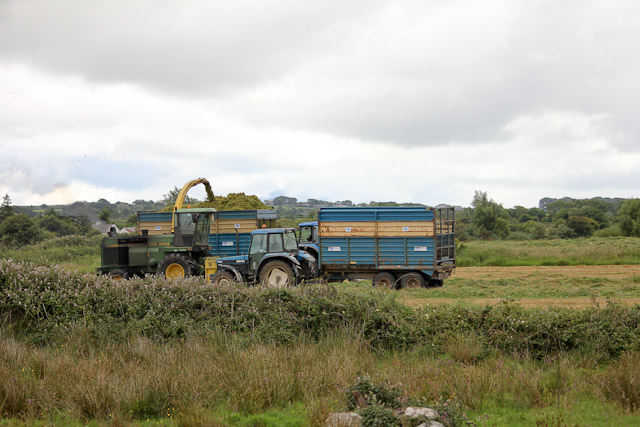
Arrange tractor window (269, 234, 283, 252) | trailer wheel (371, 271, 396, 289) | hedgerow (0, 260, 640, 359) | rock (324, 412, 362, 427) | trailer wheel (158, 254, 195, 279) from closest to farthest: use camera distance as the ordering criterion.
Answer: rock (324, 412, 362, 427)
hedgerow (0, 260, 640, 359)
tractor window (269, 234, 283, 252)
trailer wheel (371, 271, 396, 289)
trailer wheel (158, 254, 195, 279)

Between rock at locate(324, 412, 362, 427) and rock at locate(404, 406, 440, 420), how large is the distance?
575mm

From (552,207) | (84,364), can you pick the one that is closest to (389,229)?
(84,364)

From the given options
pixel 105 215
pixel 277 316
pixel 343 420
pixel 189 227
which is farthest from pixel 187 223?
pixel 105 215

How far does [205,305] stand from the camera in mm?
11586

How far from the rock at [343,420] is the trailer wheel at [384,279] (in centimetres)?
1149

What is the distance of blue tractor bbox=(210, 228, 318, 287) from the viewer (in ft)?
56.8

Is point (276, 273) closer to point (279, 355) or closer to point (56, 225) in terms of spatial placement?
point (279, 355)

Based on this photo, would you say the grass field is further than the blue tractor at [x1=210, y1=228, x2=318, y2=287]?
No

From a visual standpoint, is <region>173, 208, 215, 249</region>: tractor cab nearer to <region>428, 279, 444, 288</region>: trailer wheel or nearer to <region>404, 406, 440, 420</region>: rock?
<region>428, 279, 444, 288</region>: trailer wheel

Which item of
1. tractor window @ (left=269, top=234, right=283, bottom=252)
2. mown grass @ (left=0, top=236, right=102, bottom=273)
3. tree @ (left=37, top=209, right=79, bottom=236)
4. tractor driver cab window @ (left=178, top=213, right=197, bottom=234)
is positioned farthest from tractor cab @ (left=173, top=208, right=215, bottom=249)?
tree @ (left=37, top=209, right=79, bottom=236)

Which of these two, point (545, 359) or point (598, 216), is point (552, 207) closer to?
point (598, 216)

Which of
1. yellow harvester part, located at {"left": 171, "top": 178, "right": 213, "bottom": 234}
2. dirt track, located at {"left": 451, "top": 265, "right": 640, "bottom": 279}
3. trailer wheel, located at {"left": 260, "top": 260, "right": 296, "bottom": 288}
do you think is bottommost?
dirt track, located at {"left": 451, "top": 265, "right": 640, "bottom": 279}

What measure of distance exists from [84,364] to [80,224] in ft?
206

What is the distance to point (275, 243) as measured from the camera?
57.8 feet
